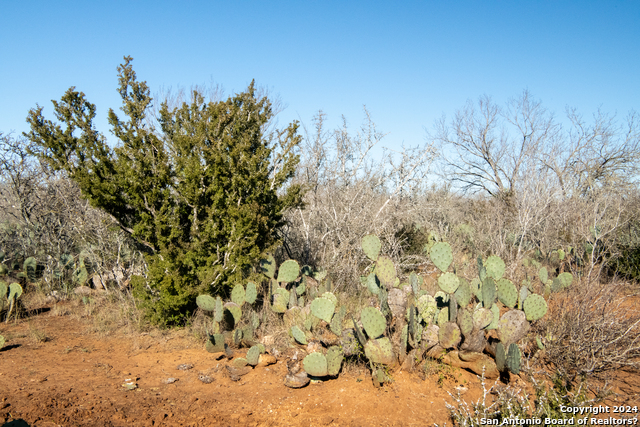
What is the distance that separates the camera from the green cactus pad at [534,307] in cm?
402

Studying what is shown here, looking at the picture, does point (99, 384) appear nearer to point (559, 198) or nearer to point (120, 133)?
point (120, 133)

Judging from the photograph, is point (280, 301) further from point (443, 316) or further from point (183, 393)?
point (443, 316)

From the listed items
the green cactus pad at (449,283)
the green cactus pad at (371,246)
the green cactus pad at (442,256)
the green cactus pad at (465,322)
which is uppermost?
the green cactus pad at (371,246)

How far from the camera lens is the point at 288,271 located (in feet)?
17.0

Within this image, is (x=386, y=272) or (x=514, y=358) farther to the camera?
(x=386, y=272)

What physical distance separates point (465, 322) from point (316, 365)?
57.5 inches

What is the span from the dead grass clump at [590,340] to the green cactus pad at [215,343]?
3.33m

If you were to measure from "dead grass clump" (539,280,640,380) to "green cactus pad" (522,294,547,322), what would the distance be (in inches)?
9.1

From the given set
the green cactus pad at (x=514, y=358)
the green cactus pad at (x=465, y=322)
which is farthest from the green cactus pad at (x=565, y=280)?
the green cactus pad at (x=514, y=358)

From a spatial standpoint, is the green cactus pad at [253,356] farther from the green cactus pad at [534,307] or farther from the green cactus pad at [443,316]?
the green cactus pad at [534,307]

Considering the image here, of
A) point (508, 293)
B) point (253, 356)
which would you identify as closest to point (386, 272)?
point (508, 293)

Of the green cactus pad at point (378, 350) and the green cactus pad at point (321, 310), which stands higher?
the green cactus pad at point (321, 310)

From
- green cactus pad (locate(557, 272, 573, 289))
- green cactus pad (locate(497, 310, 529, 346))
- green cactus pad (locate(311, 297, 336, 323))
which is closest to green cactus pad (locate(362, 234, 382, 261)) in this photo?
green cactus pad (locate(311, 297, 336, 323))

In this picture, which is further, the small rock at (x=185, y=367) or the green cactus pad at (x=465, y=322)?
A: the small rock at (x=185, y=367)
